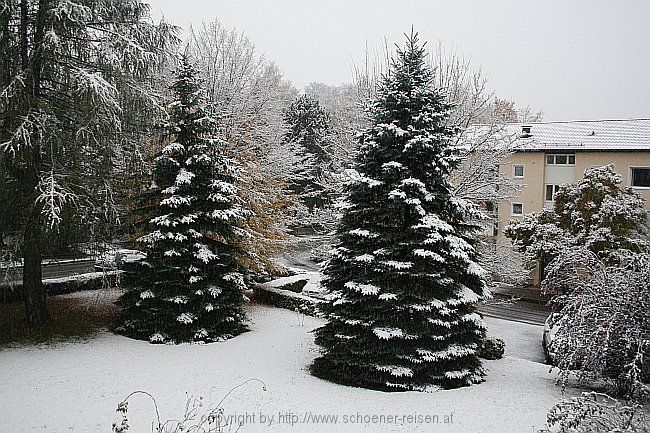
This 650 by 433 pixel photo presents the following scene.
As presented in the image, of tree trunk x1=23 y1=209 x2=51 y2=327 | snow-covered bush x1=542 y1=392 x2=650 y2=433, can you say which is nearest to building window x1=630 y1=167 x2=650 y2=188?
snow-covered bush x1=542 y1=392 x2=650 y2=433

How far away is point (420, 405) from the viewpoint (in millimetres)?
6918

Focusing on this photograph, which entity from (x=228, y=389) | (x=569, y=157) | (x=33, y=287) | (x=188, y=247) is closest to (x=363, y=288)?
(x=228, y=389)

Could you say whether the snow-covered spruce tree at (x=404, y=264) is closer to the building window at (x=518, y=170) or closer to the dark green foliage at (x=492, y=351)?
the dark green foliage at (x=492, y=351)

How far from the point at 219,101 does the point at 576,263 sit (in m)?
13.0

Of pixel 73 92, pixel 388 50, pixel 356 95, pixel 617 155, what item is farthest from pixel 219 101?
pixel 617 155

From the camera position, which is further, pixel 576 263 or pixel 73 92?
pixel 73 92

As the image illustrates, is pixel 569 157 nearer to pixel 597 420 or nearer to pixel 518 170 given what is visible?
pixel 518 170

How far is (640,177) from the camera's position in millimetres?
20641

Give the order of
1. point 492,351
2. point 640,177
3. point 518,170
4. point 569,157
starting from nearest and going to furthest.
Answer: point 492,351, point 640,177, point 569,157, point 518,170

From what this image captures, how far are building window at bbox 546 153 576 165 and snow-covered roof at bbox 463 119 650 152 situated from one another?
393 mm

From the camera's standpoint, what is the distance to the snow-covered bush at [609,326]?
6484 mm

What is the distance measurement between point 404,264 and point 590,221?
14.5 m

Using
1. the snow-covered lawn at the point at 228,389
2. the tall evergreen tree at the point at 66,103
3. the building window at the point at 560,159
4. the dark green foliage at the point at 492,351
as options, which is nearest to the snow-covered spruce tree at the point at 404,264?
the snow-covered lawn at the point at 228,389

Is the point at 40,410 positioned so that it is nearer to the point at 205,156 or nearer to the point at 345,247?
the point at 345,247
